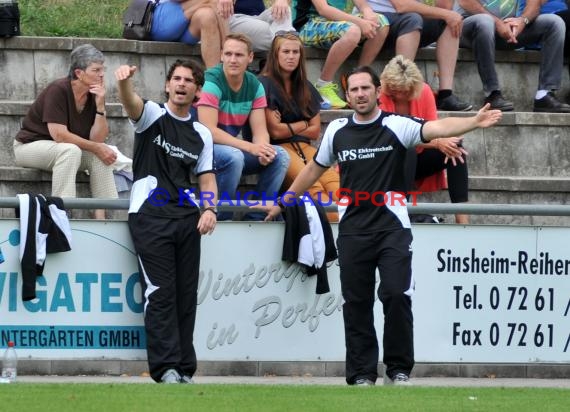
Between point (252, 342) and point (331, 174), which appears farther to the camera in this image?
point (331, 174)

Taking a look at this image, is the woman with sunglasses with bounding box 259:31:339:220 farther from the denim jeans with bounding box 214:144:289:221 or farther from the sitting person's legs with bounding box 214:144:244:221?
the sitting person's legs with bounding box 214:144:244:221

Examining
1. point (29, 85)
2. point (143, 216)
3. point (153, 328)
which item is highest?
point (29, 85)

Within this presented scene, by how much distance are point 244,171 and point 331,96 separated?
88.9 inches

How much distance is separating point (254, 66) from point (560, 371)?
14.7 feet

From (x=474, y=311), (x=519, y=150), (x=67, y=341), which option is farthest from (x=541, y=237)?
(x=67, y=341)

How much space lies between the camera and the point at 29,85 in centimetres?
1289

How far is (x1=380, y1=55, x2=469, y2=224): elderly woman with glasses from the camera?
11.0 meters

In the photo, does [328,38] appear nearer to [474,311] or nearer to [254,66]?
[254,66]

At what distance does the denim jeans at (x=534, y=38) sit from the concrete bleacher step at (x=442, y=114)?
0.43m

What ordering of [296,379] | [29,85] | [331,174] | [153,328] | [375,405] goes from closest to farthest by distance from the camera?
1. [375,405]
2. [153,328]
3. [296,379]
4. [331,174]
5. [29,85]

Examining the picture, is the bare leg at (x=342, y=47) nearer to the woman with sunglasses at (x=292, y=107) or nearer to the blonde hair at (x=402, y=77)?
the woman with sunglasses at (x=292, y=107)

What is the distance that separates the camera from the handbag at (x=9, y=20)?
500 inches

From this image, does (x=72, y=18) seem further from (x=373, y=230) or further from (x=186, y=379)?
(x=373, y=230)

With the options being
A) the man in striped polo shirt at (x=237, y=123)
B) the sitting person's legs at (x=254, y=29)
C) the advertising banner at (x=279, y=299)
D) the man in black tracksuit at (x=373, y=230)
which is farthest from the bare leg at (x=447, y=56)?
the man in black tracksuit at (x=373, y=230)
